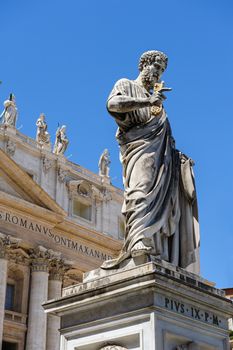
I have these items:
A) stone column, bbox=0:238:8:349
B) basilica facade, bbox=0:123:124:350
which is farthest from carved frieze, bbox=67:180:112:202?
stone column, bbox=0:238:8:349

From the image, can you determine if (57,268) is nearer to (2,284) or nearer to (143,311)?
(2,284)

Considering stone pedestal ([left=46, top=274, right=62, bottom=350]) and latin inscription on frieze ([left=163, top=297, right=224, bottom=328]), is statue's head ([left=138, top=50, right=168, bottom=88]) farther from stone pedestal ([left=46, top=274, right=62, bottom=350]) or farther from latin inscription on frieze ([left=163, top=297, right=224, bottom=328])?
stone pedestal ([left=46, top=274, right=62, bottom=350])

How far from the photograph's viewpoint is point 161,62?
680 centimetres

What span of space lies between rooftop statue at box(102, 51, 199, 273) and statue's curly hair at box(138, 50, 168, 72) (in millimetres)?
10

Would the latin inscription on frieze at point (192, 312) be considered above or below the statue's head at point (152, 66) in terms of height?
below

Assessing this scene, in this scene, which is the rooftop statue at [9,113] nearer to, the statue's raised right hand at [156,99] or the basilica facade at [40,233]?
the basilica facade at [40,233]

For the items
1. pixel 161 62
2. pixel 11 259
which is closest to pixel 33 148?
pixel 11 259

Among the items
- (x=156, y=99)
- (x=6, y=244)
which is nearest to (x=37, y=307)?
(x=6, y=244)

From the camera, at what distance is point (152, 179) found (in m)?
6.03

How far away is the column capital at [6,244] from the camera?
3388 cm

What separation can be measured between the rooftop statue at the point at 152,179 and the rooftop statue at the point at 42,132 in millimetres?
32955

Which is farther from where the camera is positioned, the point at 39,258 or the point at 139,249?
the point at 39,258

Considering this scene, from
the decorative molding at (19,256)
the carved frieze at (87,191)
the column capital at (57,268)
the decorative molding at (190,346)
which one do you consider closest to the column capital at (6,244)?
the decorative molding at (19,256)

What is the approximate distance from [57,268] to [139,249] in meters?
31.3
